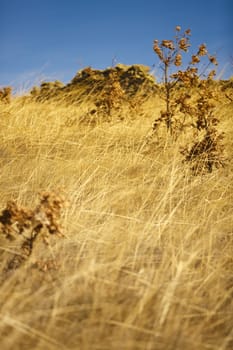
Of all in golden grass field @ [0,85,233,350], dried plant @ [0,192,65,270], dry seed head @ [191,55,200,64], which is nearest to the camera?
golden grass field @ [0,85,233,350]

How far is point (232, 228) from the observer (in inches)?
93.2

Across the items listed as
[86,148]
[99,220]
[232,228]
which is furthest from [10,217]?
[86,148]

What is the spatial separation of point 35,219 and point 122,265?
488 millimetres

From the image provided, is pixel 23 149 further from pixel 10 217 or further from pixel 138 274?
pixel 138 274

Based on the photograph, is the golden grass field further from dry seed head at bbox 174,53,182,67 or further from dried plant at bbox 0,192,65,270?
dry seed head at bbox 174,53,182,67

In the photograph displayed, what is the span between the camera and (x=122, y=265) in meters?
1.83

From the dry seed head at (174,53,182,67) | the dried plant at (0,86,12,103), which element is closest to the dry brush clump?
the dry seed head at (174,53,182,67)

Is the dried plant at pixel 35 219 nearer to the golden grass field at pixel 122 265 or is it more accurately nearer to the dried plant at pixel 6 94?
the golden grass field at pixel 122 265

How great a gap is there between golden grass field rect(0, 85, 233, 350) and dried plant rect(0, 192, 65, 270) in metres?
0.06

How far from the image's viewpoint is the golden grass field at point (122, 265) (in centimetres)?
140

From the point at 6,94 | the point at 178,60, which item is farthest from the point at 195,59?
the point at 6,94

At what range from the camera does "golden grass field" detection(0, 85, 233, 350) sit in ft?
4.60

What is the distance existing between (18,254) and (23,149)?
2.32 metres

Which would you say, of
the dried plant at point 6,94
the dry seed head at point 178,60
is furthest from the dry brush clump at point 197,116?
the dried plant at point 6,94
